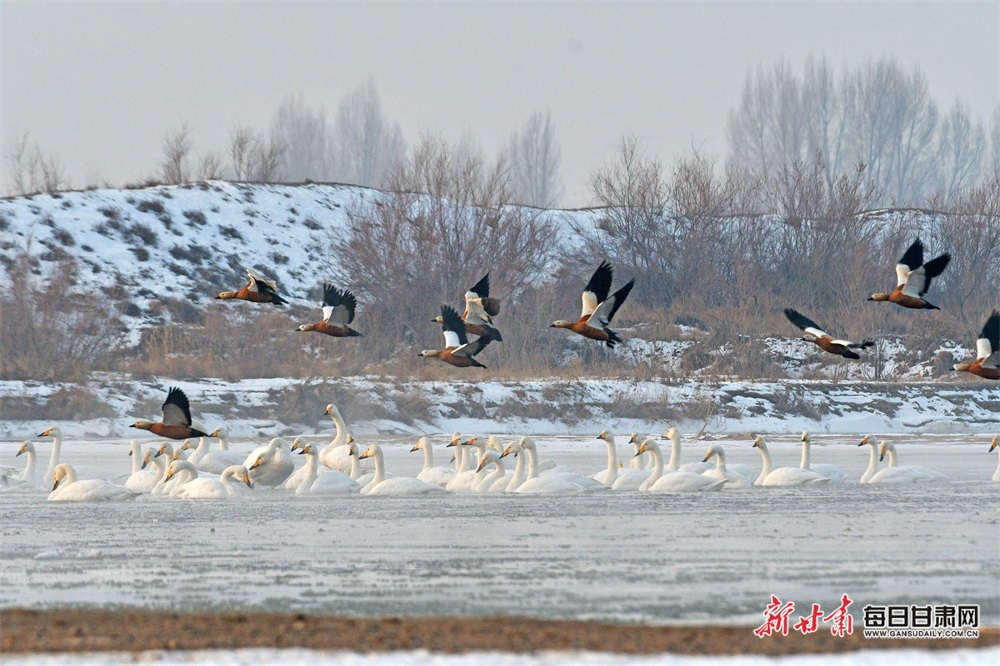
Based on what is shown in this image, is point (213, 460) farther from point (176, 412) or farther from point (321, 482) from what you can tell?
point (176, 412)

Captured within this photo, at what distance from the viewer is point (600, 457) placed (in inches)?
770

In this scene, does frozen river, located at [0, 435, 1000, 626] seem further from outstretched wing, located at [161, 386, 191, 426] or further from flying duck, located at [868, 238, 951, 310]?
flying duck, located at [868, 238, 951, 310]

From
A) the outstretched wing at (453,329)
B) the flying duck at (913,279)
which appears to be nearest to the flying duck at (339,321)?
the outstretched wing at (453,329)

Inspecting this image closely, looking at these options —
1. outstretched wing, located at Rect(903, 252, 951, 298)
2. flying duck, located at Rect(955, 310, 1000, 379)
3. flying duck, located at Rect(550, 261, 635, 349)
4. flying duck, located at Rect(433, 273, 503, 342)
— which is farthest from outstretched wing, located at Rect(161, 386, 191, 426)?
flying duck, located at Rect(955, 310, 1000, 379)

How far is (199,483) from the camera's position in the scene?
1355cm

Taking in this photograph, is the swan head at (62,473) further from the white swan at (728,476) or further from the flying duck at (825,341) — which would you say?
the flying duck at (825,341)

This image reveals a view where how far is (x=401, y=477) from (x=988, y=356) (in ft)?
21.0

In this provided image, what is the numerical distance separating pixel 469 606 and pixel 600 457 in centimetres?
1209

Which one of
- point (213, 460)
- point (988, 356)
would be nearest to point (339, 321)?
point (213, 460)

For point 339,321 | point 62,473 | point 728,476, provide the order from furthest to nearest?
point 728,476
point 62,473
point 339,321

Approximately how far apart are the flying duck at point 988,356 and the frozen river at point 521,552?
4.37 ft

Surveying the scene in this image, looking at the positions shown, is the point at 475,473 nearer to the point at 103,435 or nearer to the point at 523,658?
the point at 523,658

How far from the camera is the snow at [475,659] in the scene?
5895 mm

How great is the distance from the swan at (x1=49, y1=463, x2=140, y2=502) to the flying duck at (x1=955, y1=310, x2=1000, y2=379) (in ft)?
27.8
